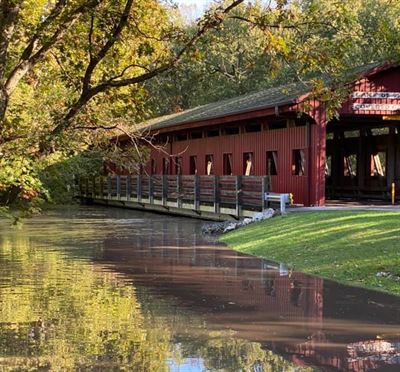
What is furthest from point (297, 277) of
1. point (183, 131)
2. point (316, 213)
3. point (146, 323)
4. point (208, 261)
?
point (183, 131)

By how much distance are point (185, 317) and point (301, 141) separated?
17.8 meters

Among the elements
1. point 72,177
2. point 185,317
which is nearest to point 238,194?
point 185,317

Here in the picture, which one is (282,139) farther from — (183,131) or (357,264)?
(357,264)

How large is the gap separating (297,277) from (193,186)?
1942cm

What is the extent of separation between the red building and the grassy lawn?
126 inches

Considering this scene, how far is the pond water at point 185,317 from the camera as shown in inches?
270

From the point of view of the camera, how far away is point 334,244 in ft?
49.1

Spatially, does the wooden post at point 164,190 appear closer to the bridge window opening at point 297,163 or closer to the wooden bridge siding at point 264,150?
the wooden bridge siding at point 264,150

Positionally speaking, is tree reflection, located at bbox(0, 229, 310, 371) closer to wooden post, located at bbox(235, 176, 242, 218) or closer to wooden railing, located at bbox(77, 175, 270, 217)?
wooden railing, located at bbox(77, 175, 270, 217)

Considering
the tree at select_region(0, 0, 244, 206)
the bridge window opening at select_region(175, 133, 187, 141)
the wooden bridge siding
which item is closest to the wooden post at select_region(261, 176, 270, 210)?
the wooden bridge siding

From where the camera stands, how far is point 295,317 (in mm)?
8945

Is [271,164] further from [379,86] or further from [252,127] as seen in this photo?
[379,86]

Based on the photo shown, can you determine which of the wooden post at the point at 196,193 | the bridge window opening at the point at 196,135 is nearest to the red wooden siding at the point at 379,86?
the wooden post at the point at 196,193

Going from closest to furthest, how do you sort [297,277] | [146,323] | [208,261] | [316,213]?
[146,323]
[297,277]
[208,261]
[316,213]
